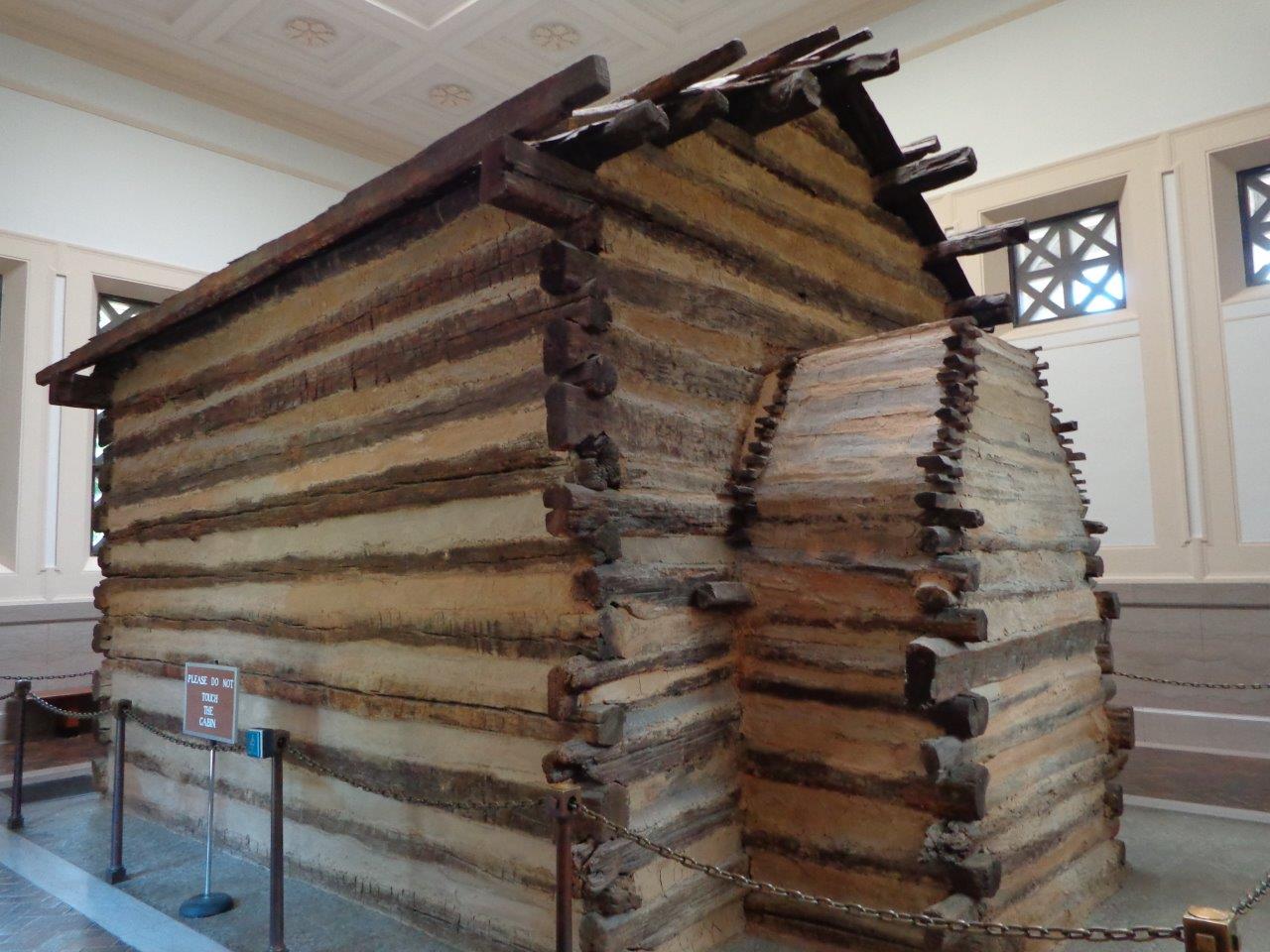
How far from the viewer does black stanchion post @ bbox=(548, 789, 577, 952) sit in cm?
330

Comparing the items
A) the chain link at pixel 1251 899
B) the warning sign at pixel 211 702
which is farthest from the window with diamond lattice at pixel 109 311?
the chain link at pixel 1251 899

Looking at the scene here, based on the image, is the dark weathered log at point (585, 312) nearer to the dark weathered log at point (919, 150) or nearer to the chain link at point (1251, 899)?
the chain link at point (1251, 899)

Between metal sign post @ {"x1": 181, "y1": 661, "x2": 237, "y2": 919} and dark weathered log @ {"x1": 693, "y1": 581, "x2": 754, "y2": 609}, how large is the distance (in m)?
2.49

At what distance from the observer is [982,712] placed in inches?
150

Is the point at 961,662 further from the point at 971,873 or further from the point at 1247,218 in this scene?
the point at 1247,218

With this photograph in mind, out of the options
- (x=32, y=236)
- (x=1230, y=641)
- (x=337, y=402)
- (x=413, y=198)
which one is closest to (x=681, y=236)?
(x=413, y=198)

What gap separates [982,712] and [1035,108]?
7.28 metres

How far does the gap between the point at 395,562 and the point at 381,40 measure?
27.6 feet

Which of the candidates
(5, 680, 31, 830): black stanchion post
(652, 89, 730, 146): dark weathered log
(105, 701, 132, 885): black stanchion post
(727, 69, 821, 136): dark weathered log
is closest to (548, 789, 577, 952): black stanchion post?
(652, 89, 730, 146): dark weathered log

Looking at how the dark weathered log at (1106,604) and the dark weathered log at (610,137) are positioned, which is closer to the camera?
the dark weathered log at (610,137)

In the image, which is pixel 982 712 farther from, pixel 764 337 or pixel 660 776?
pixel 764 337

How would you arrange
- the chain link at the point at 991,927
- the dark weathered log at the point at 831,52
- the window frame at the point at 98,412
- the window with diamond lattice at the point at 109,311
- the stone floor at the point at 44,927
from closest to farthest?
the chain link at the point at 991,927
the dark weathered log at the point at 831,52
the stone floor at the point at 44,927
the window frame at the point at 98,412
the window with diamond lattice at the point at 109,311

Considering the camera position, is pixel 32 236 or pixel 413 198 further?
pixel 32 236

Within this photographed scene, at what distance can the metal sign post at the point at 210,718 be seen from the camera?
4823 millimetres
